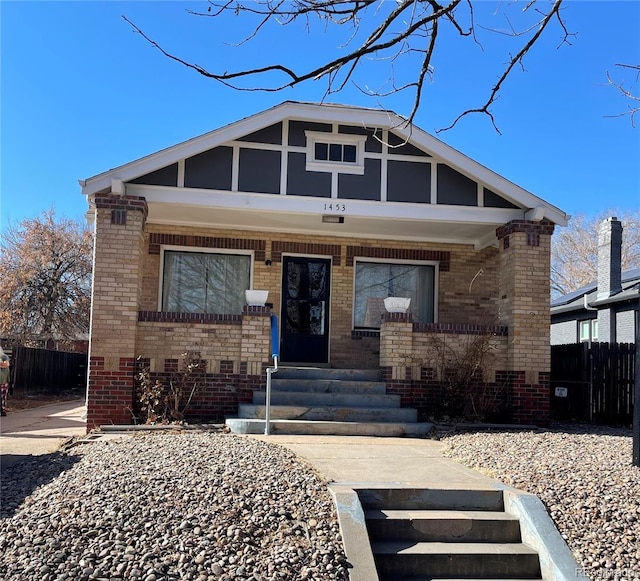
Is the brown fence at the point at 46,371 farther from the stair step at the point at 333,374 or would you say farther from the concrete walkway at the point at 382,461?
the concrete walkway at the point at 382,461

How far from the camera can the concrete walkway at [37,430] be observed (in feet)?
26.5

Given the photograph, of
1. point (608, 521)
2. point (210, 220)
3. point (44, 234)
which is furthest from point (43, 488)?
point (44, 234)

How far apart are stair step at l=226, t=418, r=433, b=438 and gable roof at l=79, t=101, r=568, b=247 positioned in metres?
3.50

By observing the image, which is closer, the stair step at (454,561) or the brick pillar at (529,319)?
the stair step at (454,561)

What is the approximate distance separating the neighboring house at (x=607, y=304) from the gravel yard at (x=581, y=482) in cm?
921

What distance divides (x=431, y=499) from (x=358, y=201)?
6.03 metres

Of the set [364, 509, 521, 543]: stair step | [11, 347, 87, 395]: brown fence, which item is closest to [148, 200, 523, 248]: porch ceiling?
[364, 509, 521, 543]: stair step

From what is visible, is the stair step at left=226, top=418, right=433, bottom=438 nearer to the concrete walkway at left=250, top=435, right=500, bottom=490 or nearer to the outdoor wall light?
the concrete walkway at left=250, top=435, right=500, bottom=490

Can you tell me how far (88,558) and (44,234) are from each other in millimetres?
23714

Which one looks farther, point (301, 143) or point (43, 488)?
point (301, 143)

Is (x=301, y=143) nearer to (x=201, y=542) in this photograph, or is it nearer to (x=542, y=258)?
(x=542, y=258)

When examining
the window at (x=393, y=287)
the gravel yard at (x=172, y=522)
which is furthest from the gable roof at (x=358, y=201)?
the gravel yard at (x=172, y=522)

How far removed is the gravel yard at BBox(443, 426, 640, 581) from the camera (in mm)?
4637

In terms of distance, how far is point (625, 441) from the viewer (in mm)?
8477
